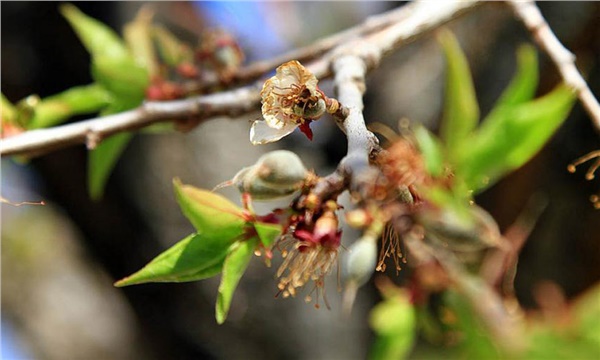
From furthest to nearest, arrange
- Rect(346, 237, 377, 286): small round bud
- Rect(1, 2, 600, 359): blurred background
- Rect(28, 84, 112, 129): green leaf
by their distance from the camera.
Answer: Rect(1, 2, 600, 359): blurred background, Rect(28, 84, 112, 129): green leaf, Rect(346, 237, 377, 286): small round bud

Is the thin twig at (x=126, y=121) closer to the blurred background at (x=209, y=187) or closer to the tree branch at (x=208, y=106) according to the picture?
the tree branch at (x=208, y=106)

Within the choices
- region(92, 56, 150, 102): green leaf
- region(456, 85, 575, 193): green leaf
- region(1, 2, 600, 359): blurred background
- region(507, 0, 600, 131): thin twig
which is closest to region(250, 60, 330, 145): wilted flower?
region(456, 85, 575, 193): green leaf

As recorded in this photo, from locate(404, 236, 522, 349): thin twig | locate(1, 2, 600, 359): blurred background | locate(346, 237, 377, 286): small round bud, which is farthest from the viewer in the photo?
locate(1, 2, 600, 359): blurred background

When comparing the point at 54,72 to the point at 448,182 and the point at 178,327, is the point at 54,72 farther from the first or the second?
the point at 448,182

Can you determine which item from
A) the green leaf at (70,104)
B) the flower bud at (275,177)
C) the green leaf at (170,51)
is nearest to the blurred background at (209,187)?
the green leaf at (170,51)

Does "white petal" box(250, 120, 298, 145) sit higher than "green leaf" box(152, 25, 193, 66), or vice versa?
"white petal" box(250, 120, 298, 145)

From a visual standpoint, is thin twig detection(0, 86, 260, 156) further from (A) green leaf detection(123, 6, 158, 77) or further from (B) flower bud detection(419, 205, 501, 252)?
(B) flower bud detection(419, 205, 501, 252)
